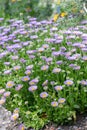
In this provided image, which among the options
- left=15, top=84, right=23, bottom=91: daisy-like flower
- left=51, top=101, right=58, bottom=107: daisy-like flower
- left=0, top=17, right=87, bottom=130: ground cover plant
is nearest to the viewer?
left=51, top=101, right=58, bottom=107: daisy-like flower

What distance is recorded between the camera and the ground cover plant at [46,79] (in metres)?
3.68

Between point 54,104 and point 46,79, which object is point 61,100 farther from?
point 46,79

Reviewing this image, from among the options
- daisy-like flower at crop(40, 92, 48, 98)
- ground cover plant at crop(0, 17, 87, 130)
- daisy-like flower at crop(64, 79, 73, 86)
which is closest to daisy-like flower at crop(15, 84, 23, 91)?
ground cover plant at crop(0, 17, 87, 130)

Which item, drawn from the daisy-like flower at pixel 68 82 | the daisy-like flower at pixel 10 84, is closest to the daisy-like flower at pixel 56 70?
the daisy-like flower at pixel 68 82

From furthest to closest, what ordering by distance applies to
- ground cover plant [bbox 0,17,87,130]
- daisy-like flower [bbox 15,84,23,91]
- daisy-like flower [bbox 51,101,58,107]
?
daisy-like flower [bbox 15,84,23,91] < ground cover plant [bbox 0,17,87,130] < daisy-like flower [bbox 51,101,58,107]

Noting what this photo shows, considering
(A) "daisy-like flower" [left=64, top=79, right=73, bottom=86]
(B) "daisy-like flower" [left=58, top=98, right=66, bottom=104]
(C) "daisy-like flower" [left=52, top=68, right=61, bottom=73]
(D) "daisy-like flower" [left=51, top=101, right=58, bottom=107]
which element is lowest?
(D) "daisy-like flower" [left=51, top=101, right=58, bottom=107]

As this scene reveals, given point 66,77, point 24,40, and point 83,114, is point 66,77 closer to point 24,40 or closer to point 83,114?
point 83,114

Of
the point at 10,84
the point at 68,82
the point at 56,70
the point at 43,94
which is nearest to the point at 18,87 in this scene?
the point at 10,84

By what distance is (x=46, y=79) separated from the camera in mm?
3920

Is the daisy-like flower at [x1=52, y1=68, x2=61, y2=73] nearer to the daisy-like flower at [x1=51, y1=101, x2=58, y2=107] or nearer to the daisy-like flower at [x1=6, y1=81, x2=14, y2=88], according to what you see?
the daisy-like flower at [x1=51, y1=101, x2=58, y2=107]

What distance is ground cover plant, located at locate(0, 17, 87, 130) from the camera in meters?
3.68

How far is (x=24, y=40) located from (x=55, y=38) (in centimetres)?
56

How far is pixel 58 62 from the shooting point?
12.8 ft

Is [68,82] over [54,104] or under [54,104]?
over
